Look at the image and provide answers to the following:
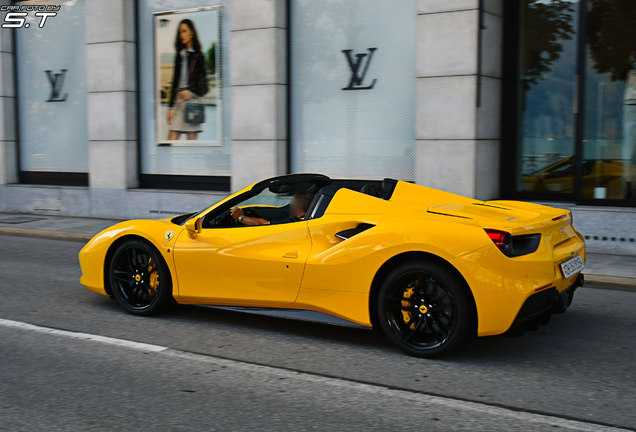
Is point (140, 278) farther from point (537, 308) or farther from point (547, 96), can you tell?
point (547, 96)

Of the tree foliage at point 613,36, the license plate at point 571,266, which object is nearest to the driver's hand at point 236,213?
the license plate at point 571,266

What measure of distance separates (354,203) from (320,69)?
300 inches

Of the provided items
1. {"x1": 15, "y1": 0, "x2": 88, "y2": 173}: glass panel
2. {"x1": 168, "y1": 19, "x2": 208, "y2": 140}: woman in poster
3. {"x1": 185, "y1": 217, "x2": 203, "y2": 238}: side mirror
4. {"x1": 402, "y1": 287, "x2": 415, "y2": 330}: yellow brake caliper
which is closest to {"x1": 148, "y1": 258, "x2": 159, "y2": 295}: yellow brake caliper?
{"x1": 185, "y1": 217, "x2": 203, "y2": 238}: side mirror

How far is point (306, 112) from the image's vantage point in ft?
40.2

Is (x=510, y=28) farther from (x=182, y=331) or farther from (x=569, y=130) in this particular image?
(x=182, y=331)

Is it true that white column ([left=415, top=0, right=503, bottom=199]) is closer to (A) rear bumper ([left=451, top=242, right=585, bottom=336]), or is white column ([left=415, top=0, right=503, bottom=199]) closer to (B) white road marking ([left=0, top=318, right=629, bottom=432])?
(A) rear bumper ([left=451, top=242, right=585, bottom=336])

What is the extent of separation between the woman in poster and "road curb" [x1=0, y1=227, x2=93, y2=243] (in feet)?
10.4

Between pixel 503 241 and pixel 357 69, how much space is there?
7800 millimetres

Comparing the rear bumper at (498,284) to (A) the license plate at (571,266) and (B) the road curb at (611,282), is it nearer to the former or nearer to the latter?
(A) the license plate at (571,266)

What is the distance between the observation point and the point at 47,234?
11.8 meters

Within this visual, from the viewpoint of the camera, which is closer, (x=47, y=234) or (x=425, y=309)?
(x=425, y=309)

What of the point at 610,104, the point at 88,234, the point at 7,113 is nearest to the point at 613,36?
the point at 610,104

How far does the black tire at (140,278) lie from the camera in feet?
18.6

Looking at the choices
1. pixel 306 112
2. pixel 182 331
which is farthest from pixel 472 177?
pixel 182 331
